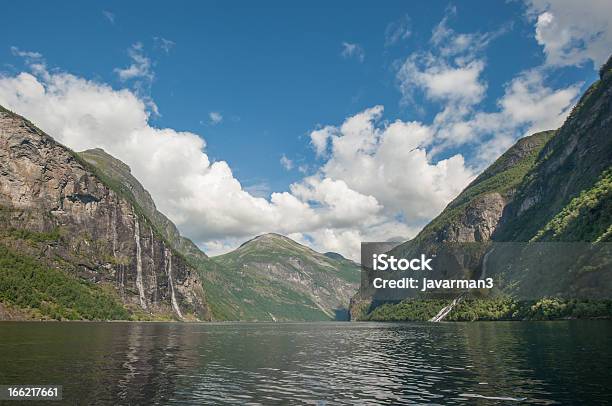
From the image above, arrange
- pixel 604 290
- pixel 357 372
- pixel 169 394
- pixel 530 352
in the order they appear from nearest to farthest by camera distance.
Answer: pixel 169 394 < pixel 357 372 < pixel 530 352 < pixel 604 290

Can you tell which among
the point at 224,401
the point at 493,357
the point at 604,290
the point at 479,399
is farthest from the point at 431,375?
the point at 604,290

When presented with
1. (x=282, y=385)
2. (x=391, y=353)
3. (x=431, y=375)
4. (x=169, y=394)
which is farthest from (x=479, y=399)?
(x=391, y=353)

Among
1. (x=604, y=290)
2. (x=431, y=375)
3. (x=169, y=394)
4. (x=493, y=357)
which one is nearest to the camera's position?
(x=169, y=394)

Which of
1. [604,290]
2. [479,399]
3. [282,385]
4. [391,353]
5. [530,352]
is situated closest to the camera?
[479,399]

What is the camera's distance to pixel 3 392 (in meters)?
38.3

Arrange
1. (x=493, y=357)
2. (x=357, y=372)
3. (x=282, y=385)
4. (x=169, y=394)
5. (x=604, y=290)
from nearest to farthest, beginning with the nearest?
(x=169, y=394) → (x=282, y=385) → (x=357, y=372) → (x=493, y=357) → (x=604, y=290)

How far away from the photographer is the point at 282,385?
150 feet

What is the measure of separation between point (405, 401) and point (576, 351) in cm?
4377

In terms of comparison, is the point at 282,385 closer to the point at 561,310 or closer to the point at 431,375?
the point at 431,375

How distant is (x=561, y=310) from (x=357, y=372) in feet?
528

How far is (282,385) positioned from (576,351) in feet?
154

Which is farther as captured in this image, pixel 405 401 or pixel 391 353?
pixel 391 353

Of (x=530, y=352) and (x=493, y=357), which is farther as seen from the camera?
(x=530, y=352)

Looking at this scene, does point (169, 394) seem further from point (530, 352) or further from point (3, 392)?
point (530, 352)
